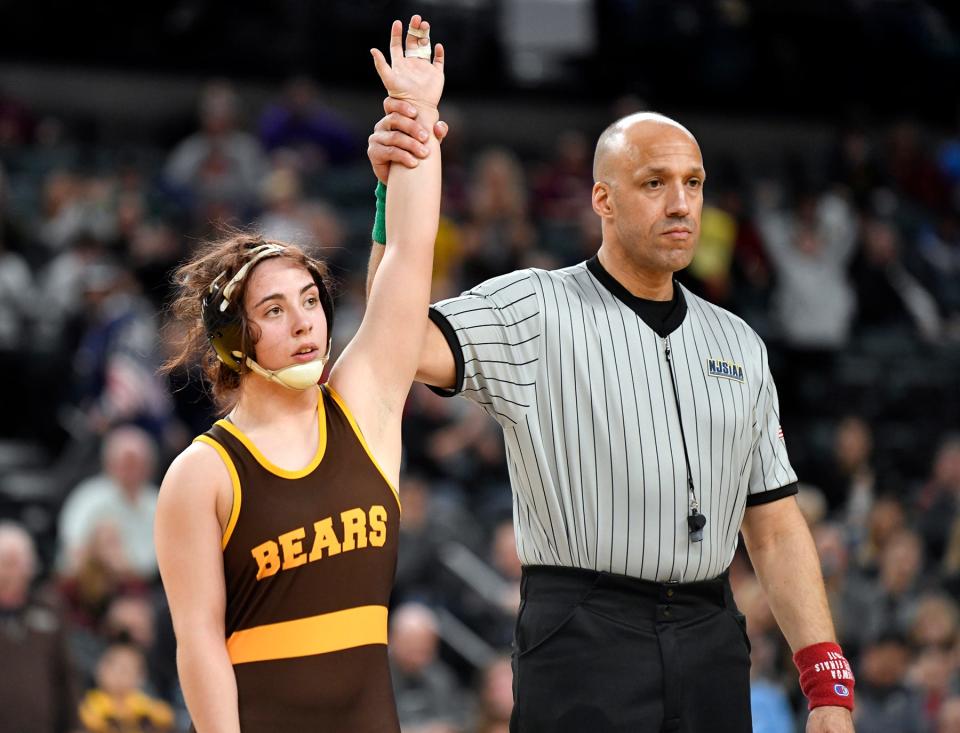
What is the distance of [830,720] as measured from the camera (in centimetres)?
371

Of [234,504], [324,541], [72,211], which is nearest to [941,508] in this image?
[72,211]

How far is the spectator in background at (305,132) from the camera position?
39.5 ft

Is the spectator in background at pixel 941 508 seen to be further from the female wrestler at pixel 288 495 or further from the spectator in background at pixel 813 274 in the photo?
the female wrestler at pixel 288 495

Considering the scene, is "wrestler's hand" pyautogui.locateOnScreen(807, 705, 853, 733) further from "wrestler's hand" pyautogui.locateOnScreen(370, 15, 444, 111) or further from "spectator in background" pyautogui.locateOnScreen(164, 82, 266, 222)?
"spectator in background" pyautogui.locateOnScreen(164, 82, 266, 222)

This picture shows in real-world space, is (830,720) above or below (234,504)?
below

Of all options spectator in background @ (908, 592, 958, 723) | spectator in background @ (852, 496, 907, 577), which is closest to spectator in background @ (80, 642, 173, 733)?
spectator in background @ (908, 592, 958, 723)

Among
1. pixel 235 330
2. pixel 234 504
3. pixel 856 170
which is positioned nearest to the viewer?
pixel 234 504

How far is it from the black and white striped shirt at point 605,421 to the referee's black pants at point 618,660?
61 millimetres

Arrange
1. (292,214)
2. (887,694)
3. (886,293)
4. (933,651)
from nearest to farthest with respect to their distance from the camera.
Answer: (887,694) < (933,651) < (292,214) < (886,293)

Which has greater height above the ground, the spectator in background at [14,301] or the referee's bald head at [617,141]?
the spectator in background at [14,301]

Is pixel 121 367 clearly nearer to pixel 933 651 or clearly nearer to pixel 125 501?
pixel 125 501

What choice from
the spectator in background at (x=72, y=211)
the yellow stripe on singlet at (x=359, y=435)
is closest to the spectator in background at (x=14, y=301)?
the spectator in background at (x=72, y=211)

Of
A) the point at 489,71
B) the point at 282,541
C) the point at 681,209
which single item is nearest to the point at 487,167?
the point at 489,71

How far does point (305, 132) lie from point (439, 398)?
3472mm
